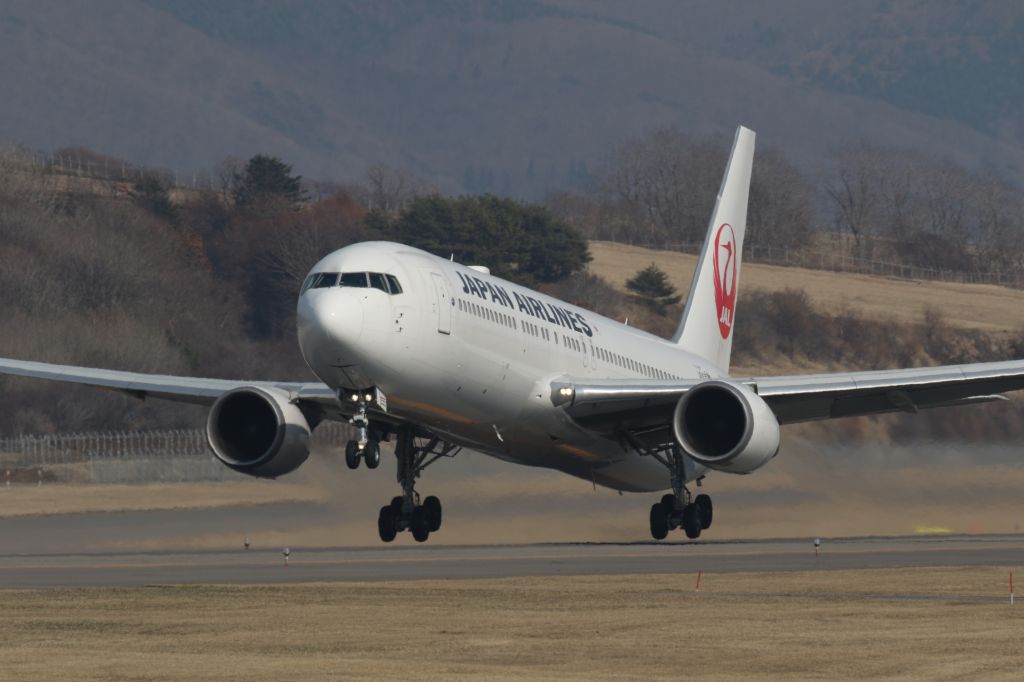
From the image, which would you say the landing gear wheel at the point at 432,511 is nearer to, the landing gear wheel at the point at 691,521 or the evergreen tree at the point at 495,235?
the landing gear wheel at the point at 691,521

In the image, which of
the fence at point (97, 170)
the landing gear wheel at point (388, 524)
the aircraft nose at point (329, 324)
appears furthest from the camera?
the fence at point (97, 170)

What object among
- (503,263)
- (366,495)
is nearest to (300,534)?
(366,495)

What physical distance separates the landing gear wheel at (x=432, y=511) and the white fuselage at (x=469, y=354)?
1.98 m

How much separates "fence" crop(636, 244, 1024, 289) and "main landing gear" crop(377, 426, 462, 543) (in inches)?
3818

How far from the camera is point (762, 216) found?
162250mm

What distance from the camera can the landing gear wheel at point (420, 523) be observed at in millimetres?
41375

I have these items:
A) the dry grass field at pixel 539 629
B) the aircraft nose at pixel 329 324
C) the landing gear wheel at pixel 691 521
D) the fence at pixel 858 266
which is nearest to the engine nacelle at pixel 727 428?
the dry grass field at pixel 539 629

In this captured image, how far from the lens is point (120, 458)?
233ft

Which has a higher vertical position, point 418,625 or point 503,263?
point 503,263

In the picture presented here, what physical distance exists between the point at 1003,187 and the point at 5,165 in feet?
363

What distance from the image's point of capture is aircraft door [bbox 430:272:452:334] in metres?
35.8

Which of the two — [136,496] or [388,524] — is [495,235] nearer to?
[136,496]

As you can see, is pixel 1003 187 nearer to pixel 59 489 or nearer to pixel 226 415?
pixel 59 489

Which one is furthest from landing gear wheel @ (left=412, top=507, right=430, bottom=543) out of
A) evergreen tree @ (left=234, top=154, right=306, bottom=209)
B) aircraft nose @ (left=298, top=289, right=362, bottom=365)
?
evergreen tree @ (left=234, top=154, right=306, bottom=209)
